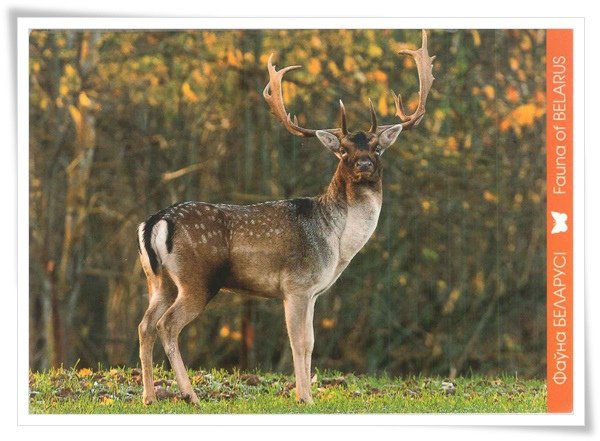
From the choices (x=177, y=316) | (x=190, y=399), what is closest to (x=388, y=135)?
(x=177, y=316)

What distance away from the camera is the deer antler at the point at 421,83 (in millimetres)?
14773

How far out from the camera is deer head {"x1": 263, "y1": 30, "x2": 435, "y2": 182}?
559 inches

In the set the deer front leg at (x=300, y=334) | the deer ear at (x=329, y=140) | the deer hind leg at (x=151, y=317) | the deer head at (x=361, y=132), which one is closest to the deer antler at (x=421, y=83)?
the deer head at (x=361, y=132)

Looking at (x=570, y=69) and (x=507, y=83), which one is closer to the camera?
(x=570, y=69)

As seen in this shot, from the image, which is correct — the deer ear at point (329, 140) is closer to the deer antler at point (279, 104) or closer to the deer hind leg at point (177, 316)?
the deer antler at point (279, 104)

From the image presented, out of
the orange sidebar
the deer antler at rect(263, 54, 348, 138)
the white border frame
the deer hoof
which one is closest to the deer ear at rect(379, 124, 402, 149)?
the deer antler at rect(263, 54, 348, 138)

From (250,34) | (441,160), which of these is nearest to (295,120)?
(250,34)

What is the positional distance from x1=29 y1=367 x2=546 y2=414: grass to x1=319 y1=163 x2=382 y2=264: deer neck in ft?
4.71

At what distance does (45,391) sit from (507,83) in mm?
5586

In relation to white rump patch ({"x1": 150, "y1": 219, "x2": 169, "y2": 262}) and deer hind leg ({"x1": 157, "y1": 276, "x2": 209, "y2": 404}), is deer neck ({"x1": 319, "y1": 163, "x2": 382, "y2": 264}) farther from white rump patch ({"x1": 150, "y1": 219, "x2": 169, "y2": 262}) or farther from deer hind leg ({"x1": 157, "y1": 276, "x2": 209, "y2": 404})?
white rump patch ({"x1": 150, "y1": 219, "x2": 169, "y2": 262})

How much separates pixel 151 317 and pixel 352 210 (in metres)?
2.09
